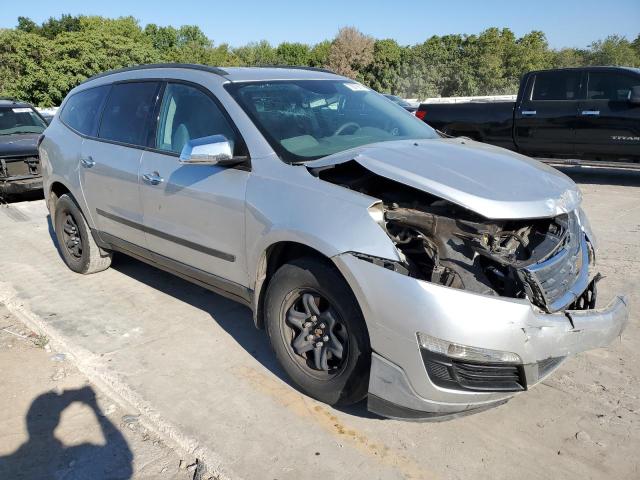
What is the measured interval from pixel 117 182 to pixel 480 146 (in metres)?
2.76

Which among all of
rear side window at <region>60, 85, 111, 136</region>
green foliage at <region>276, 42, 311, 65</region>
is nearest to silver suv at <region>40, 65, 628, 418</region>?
rear side window at <region>60, 85, 111, 136</region>

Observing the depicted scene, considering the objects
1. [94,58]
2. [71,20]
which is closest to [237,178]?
[94,58]

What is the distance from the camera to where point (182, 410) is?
311 centimetres

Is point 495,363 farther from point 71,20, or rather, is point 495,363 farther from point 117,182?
point 71,20

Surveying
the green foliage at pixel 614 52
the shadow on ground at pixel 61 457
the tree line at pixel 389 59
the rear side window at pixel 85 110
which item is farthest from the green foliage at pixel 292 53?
the shadow on ground at pixel 61 457

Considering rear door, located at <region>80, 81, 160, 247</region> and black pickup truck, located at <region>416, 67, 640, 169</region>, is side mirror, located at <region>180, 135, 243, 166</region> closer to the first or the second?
rear door, located at <region>80, 81, 160, 247</region>

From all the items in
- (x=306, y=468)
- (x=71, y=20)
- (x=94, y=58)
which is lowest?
(x=306, y=468)

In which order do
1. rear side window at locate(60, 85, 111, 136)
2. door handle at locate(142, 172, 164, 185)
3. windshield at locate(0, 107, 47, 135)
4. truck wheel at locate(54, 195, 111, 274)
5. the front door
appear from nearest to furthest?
the front door → door handle at locate(142, 172, 164, 185) → rear side window at locate(60, 85, 111, 136) → truck wheel at locate(54, 195, 111, 274) → windshield at locate(0, 107, 47, 135)

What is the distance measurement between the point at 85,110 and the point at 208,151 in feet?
8.28

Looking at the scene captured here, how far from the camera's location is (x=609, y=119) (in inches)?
342

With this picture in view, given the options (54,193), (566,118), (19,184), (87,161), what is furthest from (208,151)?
(566,118)

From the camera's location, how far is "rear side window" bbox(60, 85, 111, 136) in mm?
4823

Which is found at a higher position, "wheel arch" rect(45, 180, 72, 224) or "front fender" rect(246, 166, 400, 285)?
"front fender" rect(246, 166, 400, 285)

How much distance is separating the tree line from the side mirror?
2605 centimetres
